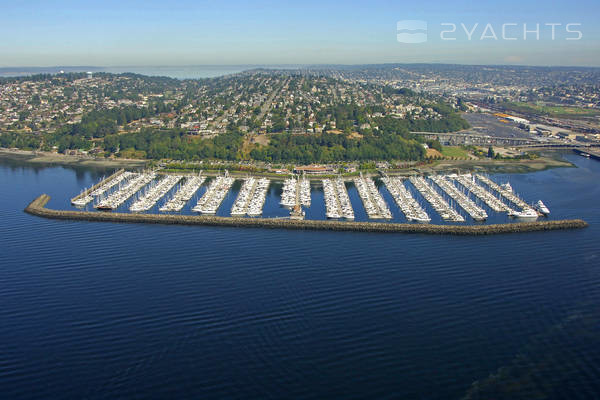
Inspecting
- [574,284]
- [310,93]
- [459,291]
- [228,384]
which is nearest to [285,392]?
[228,384]

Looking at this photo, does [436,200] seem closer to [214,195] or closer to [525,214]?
[525,214]

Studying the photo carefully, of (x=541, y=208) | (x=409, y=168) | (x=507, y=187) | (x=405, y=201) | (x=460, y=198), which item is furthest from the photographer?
(x=409, y=168)

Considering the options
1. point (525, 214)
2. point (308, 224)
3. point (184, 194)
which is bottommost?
point (308, 224)

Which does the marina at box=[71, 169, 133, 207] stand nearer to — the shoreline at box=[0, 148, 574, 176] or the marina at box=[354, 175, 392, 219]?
the shoreline at box=[0, 148, 574, 176]

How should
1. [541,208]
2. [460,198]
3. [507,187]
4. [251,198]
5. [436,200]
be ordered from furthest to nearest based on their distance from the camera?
[507,187] < [251,198] < [460,198] < [436,200] < [541,208]

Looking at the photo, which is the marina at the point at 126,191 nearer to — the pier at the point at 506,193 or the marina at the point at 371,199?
the marina at the point at 371,199

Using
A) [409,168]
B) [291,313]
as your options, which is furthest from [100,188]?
[409,168]

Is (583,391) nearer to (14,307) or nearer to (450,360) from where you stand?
(450,360)
